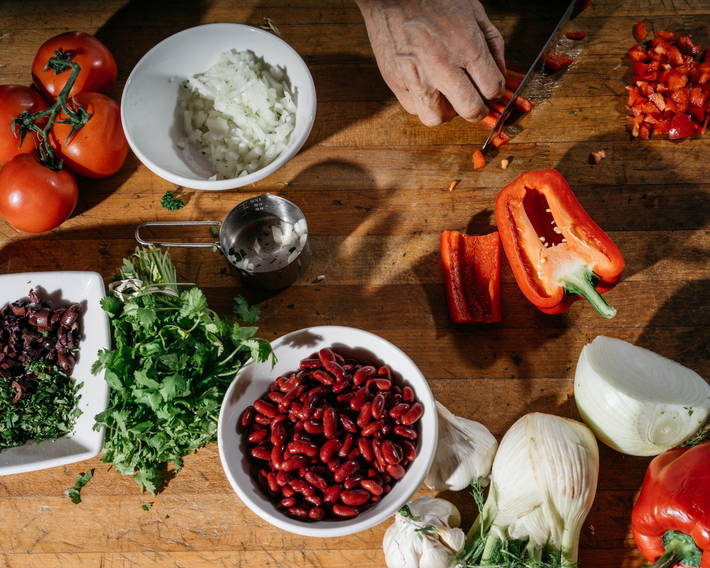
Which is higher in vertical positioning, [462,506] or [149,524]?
[462,506]

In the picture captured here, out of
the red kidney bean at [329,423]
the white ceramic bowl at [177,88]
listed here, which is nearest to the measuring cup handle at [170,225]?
the white ceramic bowl at [177,88]

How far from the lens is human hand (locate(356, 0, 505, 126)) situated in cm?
192

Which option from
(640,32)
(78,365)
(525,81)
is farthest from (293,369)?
(640,32)

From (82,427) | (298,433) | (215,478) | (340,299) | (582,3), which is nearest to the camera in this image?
(298,433)

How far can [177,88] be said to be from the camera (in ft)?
7.04

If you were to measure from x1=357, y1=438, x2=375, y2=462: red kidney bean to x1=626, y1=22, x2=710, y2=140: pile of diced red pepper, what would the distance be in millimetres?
1447

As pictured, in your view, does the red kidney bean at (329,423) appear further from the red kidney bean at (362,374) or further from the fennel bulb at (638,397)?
the fennel bulb at (638,397)

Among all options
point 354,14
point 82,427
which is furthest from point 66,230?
point 354,14

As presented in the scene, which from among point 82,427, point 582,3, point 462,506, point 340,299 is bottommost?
point 462,506

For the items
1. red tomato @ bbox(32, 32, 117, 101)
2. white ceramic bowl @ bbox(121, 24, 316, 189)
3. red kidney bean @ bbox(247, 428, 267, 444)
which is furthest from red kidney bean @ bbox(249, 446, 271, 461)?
red tomato @ bbox(32, 32, 117, 101)

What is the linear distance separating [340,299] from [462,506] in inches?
29.4

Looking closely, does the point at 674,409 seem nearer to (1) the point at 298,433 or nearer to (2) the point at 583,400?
(2) the point at 583,400

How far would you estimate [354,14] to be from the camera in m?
2.37

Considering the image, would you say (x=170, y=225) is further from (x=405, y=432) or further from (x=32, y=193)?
(x=405, y=432)
